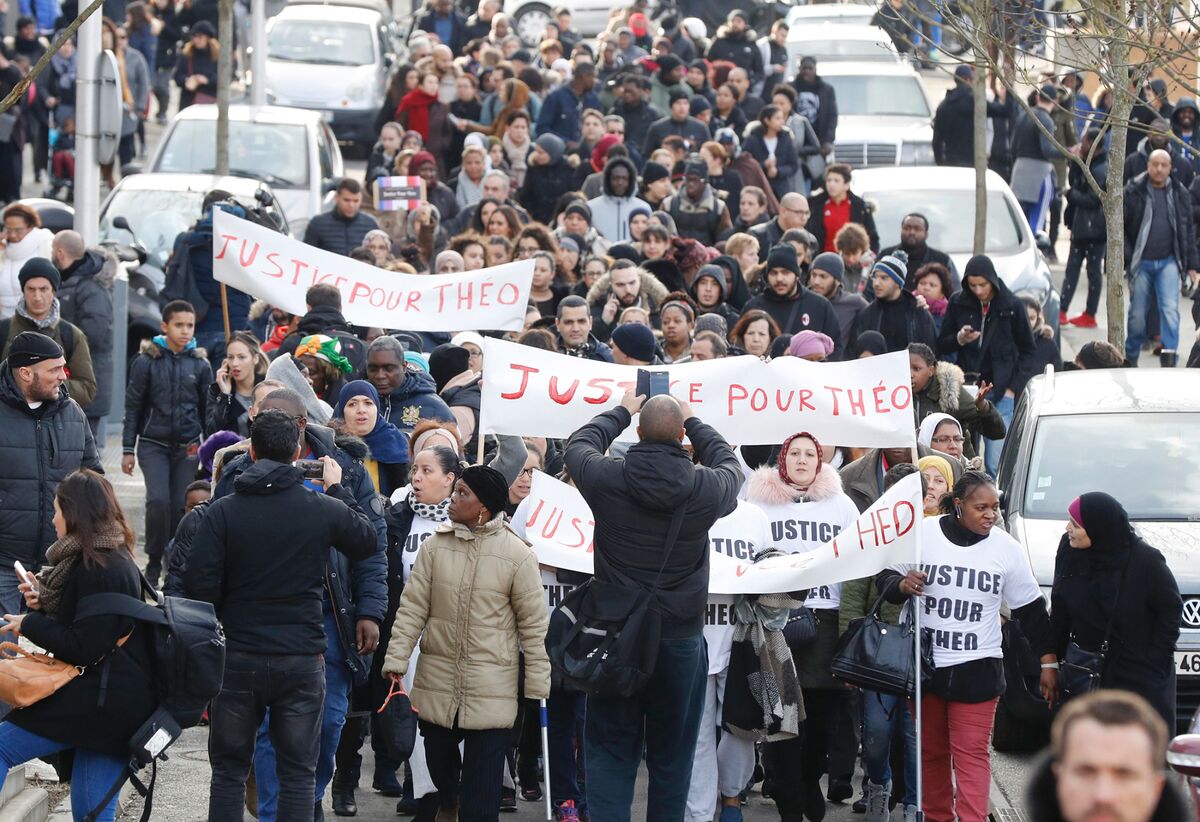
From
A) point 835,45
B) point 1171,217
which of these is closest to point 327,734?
point 1171,217

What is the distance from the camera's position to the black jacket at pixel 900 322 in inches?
540

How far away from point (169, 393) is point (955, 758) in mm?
5669

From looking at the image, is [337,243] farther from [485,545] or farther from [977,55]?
[485,545]

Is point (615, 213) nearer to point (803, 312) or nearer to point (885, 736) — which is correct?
point (803, 312)

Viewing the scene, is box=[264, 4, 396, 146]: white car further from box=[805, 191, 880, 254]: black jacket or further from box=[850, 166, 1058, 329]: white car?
box=[805, 191, 880, 254]: black jacket

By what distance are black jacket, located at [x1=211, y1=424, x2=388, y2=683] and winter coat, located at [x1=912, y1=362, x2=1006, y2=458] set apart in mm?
4296

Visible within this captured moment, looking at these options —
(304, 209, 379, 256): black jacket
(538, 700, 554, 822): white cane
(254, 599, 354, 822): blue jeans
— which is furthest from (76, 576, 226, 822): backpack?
(304, 209, 379, 256): black jacket

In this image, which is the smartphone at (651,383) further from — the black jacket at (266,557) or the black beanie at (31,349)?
the black beanie at (31,349)

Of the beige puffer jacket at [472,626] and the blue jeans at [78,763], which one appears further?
the beige puffer jacket at [472,626]

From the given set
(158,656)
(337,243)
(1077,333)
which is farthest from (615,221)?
(158,656)

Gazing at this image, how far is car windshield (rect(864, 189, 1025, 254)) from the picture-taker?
62.7 feet

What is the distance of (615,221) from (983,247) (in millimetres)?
3314

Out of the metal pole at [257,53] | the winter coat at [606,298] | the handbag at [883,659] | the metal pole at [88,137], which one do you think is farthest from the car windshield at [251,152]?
the handbag at [883,659]

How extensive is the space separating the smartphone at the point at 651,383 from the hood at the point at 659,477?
0.98 metres
